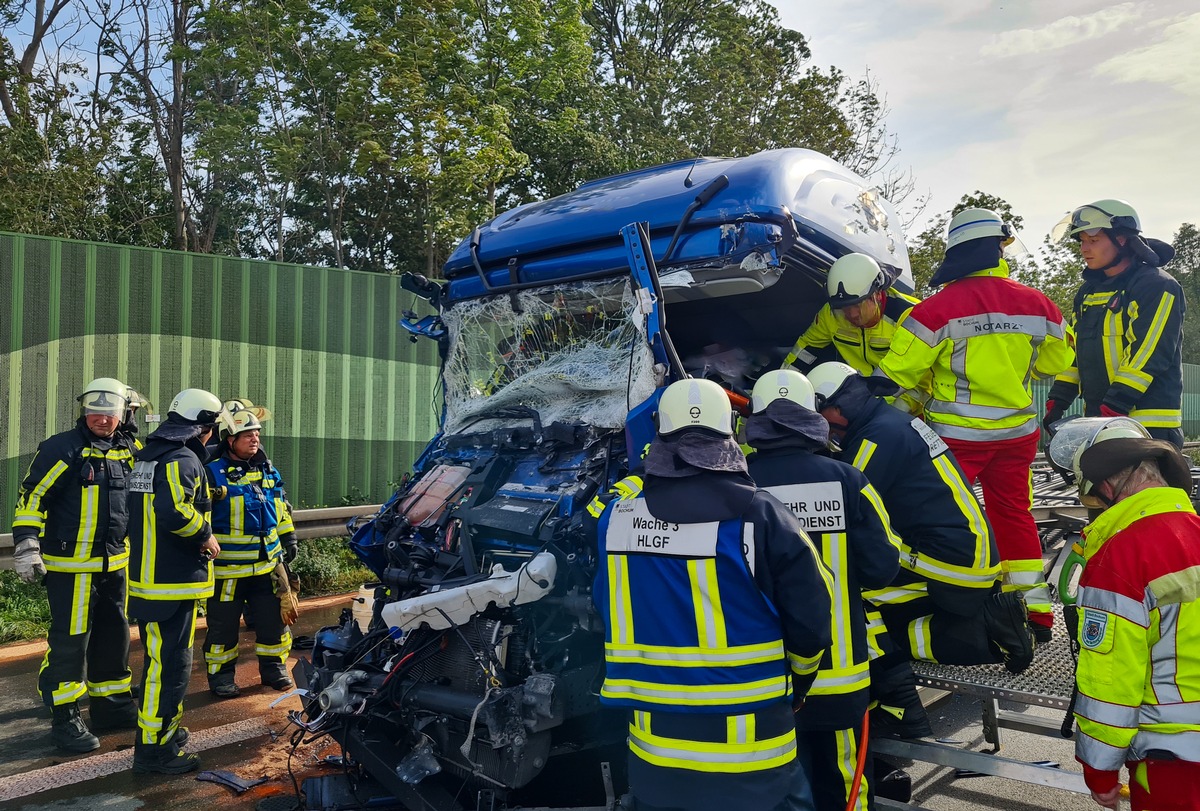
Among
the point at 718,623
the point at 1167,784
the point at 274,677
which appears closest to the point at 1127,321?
the point at 1167,784

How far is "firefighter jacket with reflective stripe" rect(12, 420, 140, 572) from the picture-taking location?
4.87 metres

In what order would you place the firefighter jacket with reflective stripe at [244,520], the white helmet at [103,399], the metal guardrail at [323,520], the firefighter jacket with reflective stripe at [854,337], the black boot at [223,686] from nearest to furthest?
the firefighter jacket with reflective stripe at [854,337] < the white helmet at [103,399] < the black boot at [223,686] < the firefighter jacket with reflective stripe at [244,520] < the metal guardrail at [323,520]


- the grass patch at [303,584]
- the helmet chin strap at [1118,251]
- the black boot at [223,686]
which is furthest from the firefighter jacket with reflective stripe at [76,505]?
the helmet chin strap at [1118,251]

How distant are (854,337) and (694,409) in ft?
6.68

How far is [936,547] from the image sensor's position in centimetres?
316

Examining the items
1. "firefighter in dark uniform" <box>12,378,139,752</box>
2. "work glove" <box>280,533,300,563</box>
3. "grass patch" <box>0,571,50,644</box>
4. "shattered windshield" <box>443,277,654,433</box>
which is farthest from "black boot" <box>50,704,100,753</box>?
"shattered windshield" <box>443,277,654,433</box>

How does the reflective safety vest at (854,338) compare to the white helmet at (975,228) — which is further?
the reflective safety vest at (854,338)

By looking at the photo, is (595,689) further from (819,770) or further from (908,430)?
(908,430)

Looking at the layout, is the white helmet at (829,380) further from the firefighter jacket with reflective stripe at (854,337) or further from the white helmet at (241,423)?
the white helmet at (241,423)

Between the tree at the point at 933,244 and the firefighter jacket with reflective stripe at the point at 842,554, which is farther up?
the tree at the point at 933,244

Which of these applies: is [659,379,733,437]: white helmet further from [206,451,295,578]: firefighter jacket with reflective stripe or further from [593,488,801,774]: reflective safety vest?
[206,451,295,578]: firefighter jacket with reflective stripe

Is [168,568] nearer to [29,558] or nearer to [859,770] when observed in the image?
[29,558]

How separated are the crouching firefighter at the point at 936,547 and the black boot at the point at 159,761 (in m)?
3.27

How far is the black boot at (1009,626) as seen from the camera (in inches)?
126
